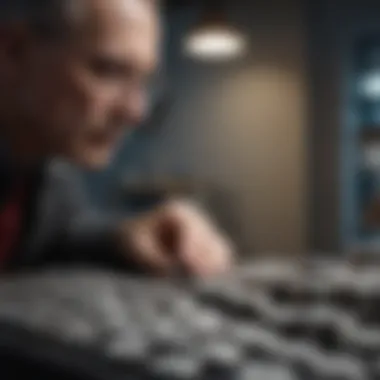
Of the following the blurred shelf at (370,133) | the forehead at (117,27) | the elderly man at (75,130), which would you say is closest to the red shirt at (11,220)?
the elderly man at (75,130)

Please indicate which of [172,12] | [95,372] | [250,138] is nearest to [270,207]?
[250,138]

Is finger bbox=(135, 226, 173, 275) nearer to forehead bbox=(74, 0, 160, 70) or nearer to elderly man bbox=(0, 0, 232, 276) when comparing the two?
elderly man bbox=(0, 0, 232, 276)

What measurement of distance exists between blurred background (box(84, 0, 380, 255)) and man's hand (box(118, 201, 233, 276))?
3 cm

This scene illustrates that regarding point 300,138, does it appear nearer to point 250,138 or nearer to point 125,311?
point 250,138

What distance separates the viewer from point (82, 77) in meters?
0.48

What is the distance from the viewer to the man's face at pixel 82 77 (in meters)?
0.46

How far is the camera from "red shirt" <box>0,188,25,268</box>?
555 millimetres

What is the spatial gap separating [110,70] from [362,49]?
0.19 metres

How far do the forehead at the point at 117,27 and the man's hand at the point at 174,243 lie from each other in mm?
117

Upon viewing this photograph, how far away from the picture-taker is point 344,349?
35 centimetres

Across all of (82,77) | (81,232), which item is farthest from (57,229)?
(82,77)

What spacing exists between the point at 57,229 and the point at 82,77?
13 centimetres

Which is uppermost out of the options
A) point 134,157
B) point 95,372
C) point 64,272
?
point 134,157

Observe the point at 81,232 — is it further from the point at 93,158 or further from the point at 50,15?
the point at 50,15
